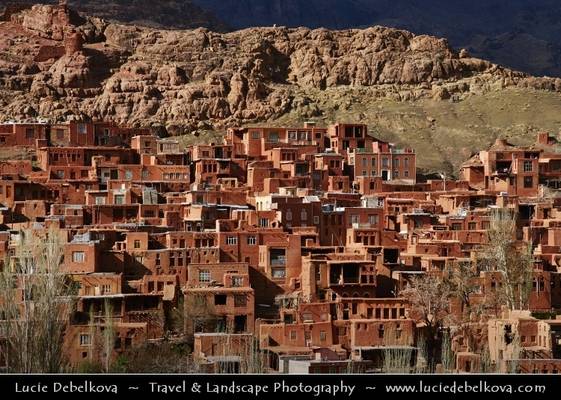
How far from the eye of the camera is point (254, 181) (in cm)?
6969

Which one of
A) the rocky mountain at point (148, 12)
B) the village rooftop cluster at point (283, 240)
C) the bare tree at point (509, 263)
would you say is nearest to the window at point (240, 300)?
the village rooftop cluster at point (283, 240)

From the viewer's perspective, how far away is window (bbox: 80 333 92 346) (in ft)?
158

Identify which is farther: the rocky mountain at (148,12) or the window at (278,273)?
the rocky mountain at (148,12)

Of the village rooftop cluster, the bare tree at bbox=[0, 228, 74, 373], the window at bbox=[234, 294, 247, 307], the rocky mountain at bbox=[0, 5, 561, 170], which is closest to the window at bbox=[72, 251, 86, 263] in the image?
the village rooftop cluster

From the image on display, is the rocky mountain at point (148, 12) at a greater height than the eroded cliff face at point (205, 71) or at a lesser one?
greater

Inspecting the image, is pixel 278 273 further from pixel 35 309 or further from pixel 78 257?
pixel 35 309

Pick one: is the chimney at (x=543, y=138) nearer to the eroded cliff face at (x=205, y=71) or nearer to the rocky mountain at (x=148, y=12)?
the eroded cliff face at (x=205, y=71)

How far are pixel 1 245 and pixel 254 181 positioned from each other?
1587 centimetres

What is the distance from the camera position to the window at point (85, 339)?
158 feet
